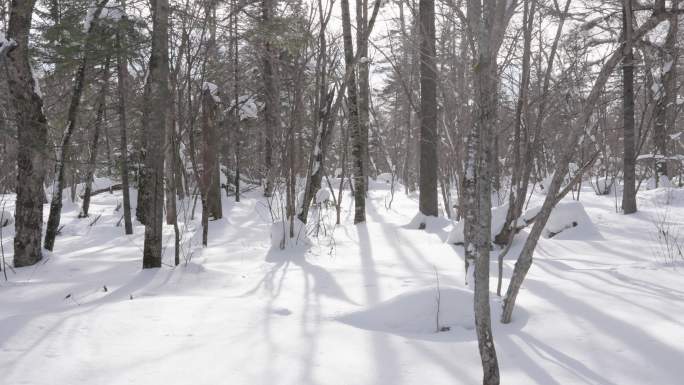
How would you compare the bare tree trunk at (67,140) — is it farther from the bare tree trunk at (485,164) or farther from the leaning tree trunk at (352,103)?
the bare tree trunk at (485,164)

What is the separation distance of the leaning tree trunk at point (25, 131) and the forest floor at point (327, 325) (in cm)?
45

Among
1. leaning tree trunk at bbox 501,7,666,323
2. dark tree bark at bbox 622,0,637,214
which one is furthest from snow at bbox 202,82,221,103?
dark tree bark at bbox 622,0,637,214

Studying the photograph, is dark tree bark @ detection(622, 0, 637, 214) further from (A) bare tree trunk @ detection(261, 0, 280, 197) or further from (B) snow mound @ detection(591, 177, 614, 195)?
(A) bare tree trunk @ detection(261, 0, 280, 197)

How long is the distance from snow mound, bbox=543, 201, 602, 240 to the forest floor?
212 cm

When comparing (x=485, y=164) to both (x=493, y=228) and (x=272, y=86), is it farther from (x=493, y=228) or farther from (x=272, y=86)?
(x=272, y=86)

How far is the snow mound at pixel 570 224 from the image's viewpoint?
28.1 feet

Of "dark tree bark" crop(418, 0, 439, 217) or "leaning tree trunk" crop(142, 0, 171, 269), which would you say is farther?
"dark tree bark" crop(418, 0, 439, 217)

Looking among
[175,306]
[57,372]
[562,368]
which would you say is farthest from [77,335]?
[562,368]

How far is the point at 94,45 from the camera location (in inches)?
Answer: 246

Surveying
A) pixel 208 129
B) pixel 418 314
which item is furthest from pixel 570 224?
pixel 208 129

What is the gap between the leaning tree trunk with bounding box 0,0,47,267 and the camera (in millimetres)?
6125

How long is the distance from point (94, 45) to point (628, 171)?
11.0 metres

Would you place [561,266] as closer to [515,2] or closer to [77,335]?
[515,2]

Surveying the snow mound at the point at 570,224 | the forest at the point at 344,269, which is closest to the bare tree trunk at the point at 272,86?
the forest at the point at 344,269
